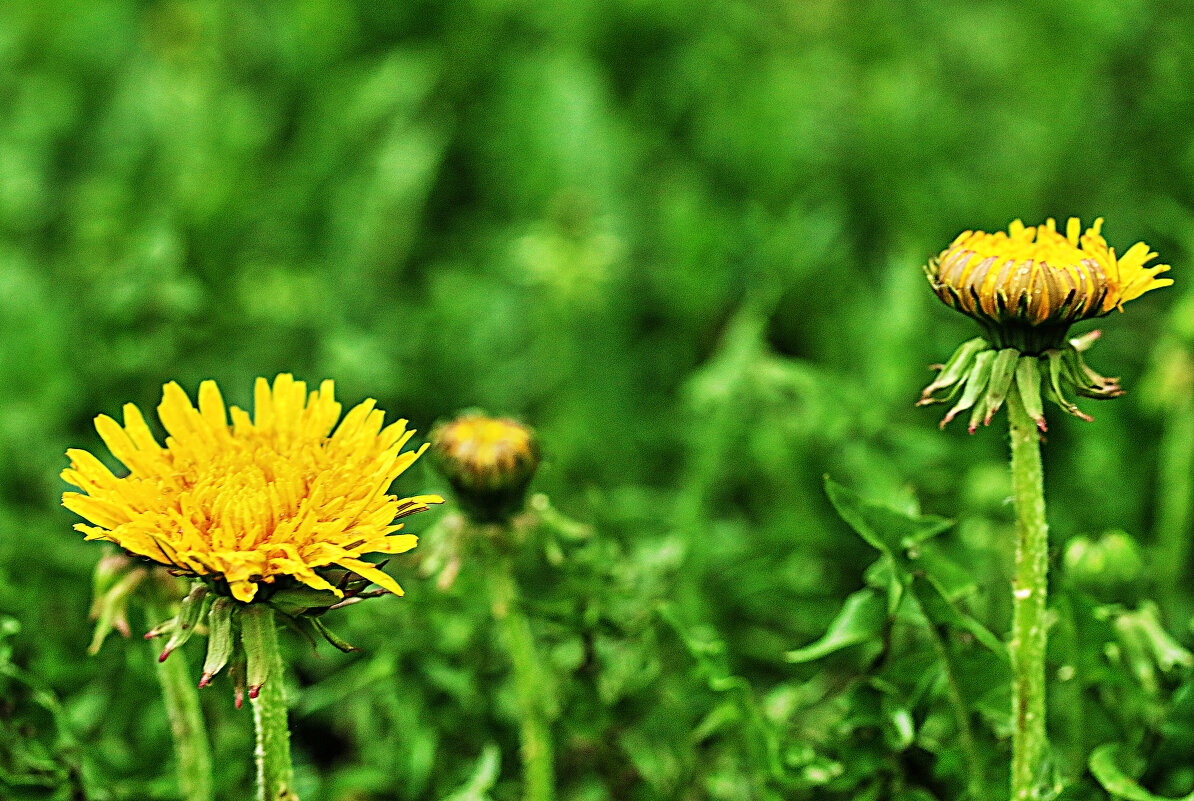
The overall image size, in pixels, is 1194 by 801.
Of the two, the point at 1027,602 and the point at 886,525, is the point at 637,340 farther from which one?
the point at 1027,602

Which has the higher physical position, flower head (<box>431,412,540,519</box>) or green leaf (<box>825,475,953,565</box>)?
flower head (<box>431,412,540,519</box>)

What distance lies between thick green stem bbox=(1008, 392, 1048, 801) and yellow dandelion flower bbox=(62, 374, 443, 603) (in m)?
0.68

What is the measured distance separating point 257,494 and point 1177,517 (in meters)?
1.88

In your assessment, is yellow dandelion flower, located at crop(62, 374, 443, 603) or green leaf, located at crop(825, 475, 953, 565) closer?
yellow dandelion flower, located at crop(62, 374, 443, 603)

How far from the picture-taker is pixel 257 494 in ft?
4.06

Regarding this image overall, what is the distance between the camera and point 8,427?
279 cm

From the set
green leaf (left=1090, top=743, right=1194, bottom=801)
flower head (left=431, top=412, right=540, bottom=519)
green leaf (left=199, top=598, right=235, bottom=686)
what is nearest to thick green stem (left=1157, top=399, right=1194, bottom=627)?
green leaf (left=1090, top=743, right=1194, bottom=801)

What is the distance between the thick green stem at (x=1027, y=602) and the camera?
1336 mm

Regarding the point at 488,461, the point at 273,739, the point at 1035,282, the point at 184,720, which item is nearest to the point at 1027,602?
the point at 1035,282

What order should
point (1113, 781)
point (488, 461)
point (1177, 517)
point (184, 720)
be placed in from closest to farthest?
1. point (1113, 781)
2. point (184, 720)
3. point (488, 461)
4. point (1177, 517)

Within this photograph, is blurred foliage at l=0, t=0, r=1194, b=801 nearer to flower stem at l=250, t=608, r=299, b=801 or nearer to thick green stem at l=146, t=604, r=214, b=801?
thick green stem at l=146, t=604, r=214, b=801

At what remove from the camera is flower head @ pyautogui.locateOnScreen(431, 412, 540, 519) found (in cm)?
171

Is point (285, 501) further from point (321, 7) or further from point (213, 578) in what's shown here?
point (321, 7)

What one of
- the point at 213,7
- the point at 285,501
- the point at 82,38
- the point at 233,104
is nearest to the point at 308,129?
the point at 233,104
